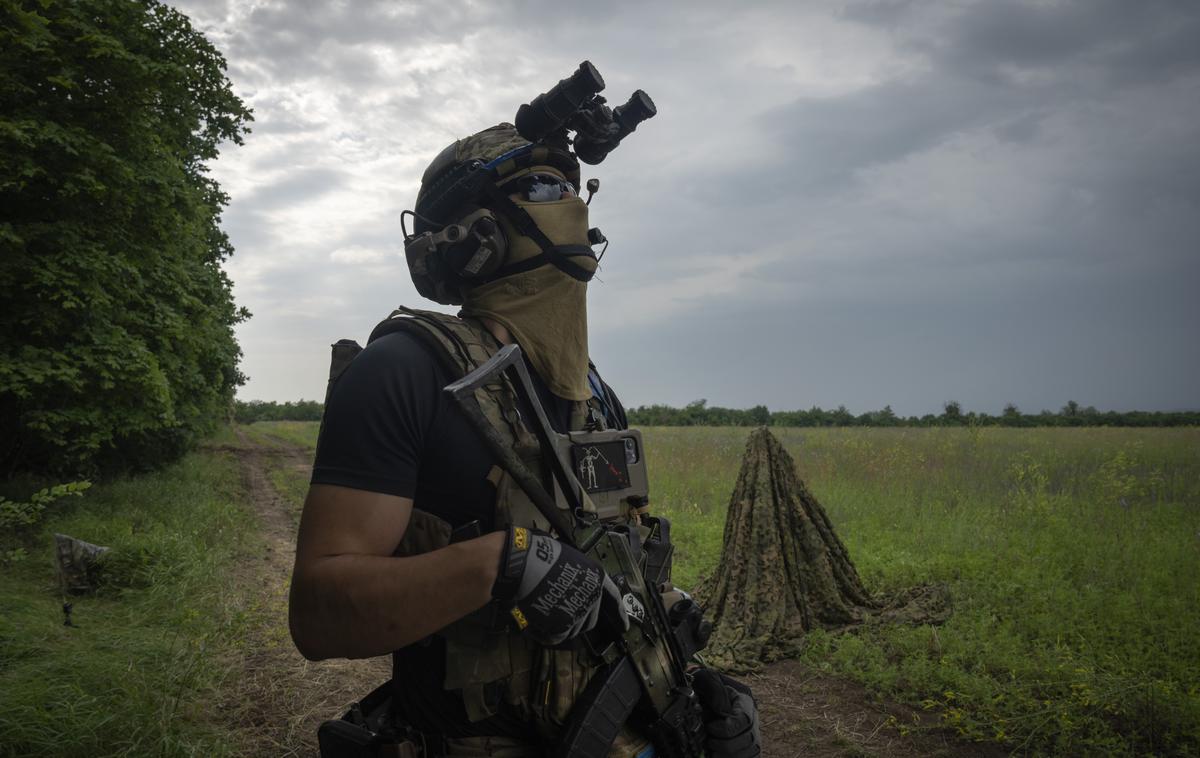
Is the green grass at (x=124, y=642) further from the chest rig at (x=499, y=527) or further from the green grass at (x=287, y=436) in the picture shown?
the green grass at (x=287, y=436)

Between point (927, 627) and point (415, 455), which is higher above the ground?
point (415, 455)

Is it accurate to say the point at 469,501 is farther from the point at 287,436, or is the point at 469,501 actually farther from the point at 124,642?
the point at 287,436

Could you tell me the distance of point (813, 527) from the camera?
631cm

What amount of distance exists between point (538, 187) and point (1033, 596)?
5.88 m

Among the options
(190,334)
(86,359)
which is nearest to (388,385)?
(86,359)

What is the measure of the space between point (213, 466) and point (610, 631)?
19.4 metres

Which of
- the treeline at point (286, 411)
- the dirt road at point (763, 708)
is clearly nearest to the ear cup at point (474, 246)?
the dirt road at point (763, 708)

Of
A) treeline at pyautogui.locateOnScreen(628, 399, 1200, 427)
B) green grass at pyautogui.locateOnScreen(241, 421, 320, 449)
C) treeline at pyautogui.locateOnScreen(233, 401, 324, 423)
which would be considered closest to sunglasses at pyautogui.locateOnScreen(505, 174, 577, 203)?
green grass at pyautogui.locateOnScreen(241, 421, 320, 449)

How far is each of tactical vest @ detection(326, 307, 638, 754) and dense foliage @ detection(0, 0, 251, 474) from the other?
7.25m

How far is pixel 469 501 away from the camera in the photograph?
1.73 m

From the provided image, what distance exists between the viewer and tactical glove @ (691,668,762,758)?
1.98 metres

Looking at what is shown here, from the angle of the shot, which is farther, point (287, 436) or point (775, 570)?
point (287, 436)

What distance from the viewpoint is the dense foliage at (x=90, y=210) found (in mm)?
7773

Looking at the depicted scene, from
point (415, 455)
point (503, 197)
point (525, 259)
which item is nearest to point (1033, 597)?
point (525, 259)
